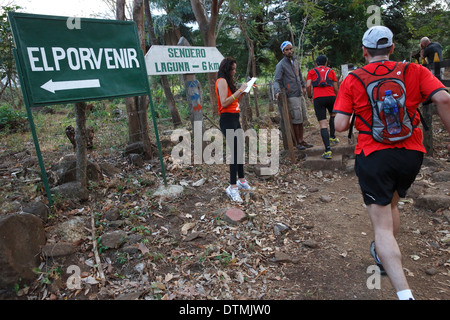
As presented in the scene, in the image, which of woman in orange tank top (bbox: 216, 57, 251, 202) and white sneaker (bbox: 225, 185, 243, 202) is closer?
woman in orange tank top (bbox: 216, 57, 251, 202)

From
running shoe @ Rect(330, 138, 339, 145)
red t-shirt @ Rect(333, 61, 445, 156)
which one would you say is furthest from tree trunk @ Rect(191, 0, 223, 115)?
red t-shirt @ Rect(333, 61, 445, 156)

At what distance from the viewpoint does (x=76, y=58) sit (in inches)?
149

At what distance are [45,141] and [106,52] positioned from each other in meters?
4.31

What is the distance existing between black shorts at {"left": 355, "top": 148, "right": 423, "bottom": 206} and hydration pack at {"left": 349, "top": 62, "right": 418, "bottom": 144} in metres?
0.12

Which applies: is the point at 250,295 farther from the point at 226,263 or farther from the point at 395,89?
the point at 395,89

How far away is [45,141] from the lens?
24.0 feet

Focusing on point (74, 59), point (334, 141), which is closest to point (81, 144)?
point (74, 59)

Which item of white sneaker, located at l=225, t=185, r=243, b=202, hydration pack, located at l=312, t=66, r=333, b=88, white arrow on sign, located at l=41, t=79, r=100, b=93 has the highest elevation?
white arrow on sign, located at l=41, t=79, r=100, b=93

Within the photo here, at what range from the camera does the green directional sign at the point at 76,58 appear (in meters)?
3.45

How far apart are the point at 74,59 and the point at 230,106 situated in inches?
83.9

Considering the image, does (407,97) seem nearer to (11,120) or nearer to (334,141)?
(334,141)

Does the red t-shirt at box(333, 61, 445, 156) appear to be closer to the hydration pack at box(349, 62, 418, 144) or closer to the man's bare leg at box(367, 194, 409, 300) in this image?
A: the hydration pack at box(349, 62, 418, 144)

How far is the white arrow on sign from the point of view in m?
3.57

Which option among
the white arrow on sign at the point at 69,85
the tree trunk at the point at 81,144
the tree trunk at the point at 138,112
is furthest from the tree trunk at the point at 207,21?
the white arrow on sign at the point at 69,85
